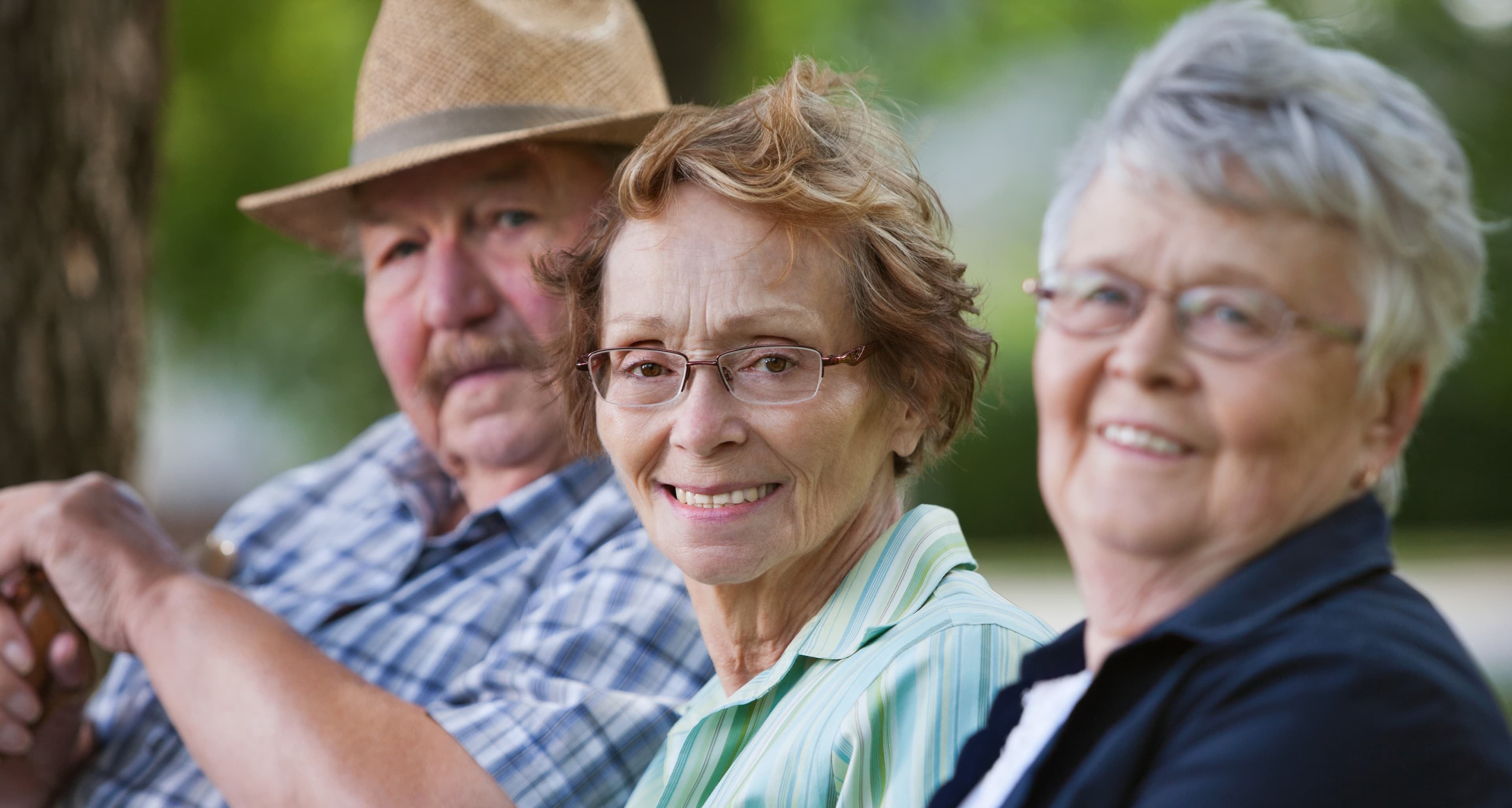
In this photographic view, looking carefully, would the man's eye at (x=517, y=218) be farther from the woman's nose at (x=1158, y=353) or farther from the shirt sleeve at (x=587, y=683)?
the woman's nose at (x=1158, y=353)

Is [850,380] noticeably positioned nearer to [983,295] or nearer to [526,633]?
[983,295]

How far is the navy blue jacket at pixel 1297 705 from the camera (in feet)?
3.57

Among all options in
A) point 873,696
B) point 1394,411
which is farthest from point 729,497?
point 1394,411

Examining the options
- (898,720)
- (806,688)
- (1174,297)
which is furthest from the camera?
(806,688)

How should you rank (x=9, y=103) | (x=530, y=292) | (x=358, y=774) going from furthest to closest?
(x=9, y=103) → (x=530, y=292) → (x=358, y=774)

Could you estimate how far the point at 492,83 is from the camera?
2752 mm

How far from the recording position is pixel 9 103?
11.4 feet

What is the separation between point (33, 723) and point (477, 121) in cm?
151

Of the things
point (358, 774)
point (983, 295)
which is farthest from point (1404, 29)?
point (358, 774)

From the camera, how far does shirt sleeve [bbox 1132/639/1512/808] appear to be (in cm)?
108

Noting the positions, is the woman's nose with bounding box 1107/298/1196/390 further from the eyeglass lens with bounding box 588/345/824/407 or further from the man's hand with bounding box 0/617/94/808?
the man's hand with bounding box 0/617/94/808

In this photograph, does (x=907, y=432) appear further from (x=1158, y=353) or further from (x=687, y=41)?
(x=687, y=41)

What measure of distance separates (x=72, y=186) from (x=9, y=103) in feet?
0.84

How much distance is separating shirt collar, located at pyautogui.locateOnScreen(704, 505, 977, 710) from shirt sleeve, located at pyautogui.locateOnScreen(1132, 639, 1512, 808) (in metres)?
0.73
